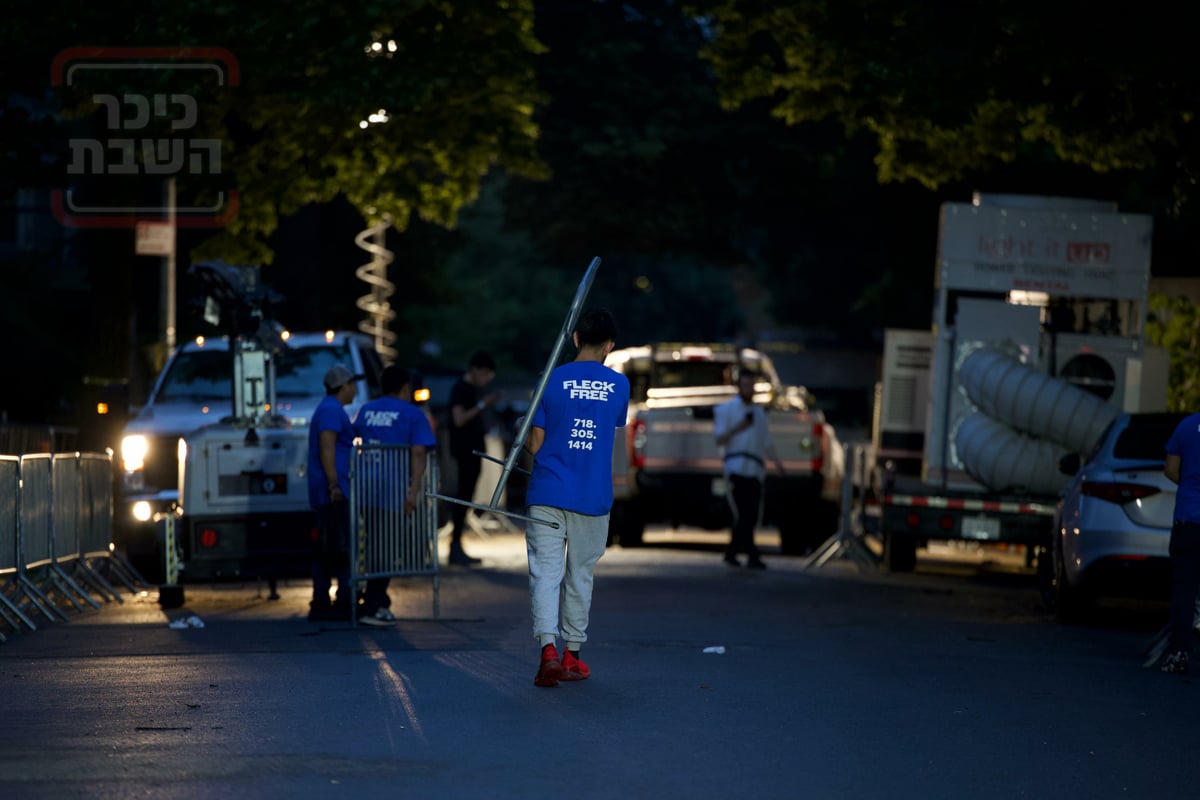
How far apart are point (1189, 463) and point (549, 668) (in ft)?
14.8

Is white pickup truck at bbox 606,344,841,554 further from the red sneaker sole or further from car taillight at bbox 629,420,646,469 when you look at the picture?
the red sneaker sole

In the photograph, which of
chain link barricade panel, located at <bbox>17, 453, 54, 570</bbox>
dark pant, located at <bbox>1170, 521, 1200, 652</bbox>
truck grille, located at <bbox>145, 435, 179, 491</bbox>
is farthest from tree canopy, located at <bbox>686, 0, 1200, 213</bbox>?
chain link barricade panel, located at <bbox>17, 453, 54, 570</bbox>

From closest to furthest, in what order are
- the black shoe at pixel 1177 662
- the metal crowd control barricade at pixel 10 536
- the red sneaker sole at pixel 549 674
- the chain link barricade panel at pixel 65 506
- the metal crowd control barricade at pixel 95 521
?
the red sneaker sole at pixel 549 674 < the black shoe at pixel 1177 662 < the metal crowd control barricade at pixel 10 536 < the chain link barricade panel at pixel 65 506 < the metal crowd control barricade at pixel 95 521

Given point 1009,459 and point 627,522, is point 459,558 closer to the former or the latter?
point 627,522

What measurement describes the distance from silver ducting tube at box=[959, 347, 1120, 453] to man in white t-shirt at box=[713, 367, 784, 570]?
2.43m

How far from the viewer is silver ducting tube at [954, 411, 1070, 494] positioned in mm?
18922

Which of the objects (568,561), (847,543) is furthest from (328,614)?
(847,543)

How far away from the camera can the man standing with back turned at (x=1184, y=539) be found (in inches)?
484

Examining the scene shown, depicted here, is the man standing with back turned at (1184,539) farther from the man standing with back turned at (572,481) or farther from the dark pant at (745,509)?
the dark pant at (745,509)

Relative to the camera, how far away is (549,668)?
10.1 m

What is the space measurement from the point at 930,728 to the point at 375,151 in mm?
17089

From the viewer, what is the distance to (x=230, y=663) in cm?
1143

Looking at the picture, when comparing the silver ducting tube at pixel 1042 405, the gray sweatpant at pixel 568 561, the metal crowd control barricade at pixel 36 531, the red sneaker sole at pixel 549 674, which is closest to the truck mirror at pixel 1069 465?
the silver ducting tube at pixel 1042 405

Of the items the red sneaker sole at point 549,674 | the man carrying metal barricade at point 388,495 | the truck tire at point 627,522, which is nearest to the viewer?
the red sneaker sole at point 549,674
